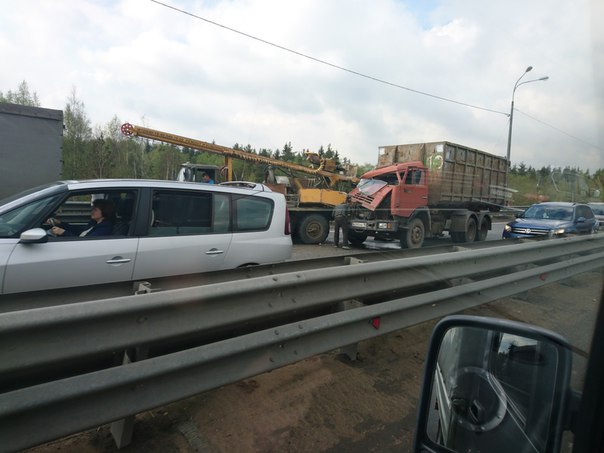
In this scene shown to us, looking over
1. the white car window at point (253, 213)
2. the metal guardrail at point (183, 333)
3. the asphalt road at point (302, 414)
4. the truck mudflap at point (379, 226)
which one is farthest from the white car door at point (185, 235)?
the truck mudflap at point (379, 226)

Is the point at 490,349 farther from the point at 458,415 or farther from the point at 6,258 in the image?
the point at 6,258

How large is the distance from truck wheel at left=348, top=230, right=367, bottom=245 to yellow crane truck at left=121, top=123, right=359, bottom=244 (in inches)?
33.5

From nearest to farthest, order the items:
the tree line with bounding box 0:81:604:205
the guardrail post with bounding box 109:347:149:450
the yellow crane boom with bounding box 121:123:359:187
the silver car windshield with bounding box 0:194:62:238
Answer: the guardrail post with bounding box 109:347:149:450
the silver car windshield with bounding box 0:194:62:238
the yellow crane boom with bounding box 121:123:359:187
the tree line with bounding box 0:81:604:205

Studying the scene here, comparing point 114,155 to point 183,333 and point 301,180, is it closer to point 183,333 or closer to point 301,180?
point 301,180

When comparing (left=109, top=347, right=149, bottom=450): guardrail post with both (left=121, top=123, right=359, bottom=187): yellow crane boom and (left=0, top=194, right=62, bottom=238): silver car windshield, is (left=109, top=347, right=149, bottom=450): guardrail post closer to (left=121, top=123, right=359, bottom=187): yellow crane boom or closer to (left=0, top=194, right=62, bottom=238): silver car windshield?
(left=0, top=194, right=62, bottom=238): silver car windshield

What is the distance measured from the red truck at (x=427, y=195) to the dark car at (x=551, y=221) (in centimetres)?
214

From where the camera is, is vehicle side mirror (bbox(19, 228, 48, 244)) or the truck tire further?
the truck tire

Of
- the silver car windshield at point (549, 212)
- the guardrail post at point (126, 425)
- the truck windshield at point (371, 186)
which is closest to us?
the guardrail post at point (126, 425)

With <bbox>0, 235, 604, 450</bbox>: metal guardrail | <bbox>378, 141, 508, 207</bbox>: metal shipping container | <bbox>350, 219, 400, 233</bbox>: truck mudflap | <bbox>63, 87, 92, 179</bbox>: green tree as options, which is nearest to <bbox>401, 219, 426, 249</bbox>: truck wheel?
<bbox>350, 219, 400, 233</bbox>: truck mudflap

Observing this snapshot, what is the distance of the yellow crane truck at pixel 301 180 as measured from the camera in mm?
12492

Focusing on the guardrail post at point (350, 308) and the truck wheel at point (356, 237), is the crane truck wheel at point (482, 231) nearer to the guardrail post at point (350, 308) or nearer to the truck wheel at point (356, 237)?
the truck wheel at point (356, 237)

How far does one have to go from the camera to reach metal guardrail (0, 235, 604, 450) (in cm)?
158

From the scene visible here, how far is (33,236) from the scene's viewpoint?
9.96ft

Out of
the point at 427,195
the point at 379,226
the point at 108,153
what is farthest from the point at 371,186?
the point at 108,153
